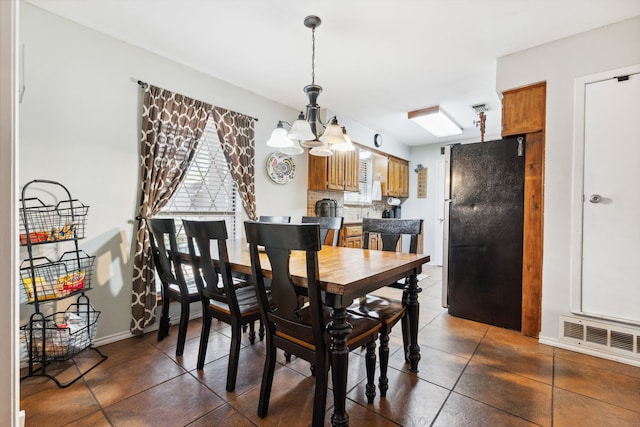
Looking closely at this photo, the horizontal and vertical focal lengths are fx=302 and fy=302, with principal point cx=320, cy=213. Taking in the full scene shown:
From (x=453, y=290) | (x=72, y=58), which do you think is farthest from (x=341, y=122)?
(x=72, y=58)

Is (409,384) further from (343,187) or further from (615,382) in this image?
(343,187)

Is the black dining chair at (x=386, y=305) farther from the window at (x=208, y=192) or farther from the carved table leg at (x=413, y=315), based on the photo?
the window at (x=208, y=192)

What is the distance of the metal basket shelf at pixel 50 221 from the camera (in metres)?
1.87

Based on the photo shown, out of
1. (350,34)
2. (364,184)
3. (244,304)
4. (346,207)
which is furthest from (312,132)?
(364,184)

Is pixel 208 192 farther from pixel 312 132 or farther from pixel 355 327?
pixel 355 327

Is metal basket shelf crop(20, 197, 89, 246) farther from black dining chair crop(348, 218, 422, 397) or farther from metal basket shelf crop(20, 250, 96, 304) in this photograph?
black dining chair crop(348, 218, 422, 397)

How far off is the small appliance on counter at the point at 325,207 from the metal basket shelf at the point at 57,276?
2658mm

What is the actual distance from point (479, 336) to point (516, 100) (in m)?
2.04

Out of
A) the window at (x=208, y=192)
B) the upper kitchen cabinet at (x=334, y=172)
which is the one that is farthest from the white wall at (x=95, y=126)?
the upper kitchen cabinet at (x=334, y=172)

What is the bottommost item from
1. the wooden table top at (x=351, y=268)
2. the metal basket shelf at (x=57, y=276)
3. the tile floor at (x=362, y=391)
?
the tile floor at (x=362, y=391)

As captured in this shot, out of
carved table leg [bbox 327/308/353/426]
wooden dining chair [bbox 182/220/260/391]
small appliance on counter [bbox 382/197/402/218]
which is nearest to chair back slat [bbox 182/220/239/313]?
wooden dining chair [bbox 182/220/260/391]

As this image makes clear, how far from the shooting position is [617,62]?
2160mm

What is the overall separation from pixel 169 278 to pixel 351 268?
59.1 inches

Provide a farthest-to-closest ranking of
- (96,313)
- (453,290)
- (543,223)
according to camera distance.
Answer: (453,290)
(543,223)
(96,313)
